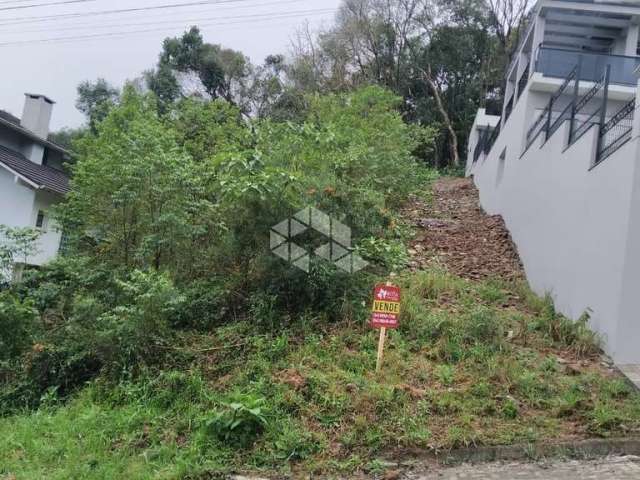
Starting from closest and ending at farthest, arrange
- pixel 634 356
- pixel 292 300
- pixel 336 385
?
pixel 336 385 → pixel 634 356 → pixel 292 300

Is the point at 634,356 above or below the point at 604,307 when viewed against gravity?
A: below

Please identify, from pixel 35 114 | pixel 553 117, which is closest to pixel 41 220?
pixel 35 114

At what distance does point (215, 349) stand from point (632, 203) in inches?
182

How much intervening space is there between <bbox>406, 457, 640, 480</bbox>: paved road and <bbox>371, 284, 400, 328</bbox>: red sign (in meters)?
1.52

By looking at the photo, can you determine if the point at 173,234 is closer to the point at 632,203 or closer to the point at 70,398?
the point at 70,398

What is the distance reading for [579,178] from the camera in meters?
6.60

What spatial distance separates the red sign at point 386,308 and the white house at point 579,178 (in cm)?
224

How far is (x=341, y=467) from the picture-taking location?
384cm

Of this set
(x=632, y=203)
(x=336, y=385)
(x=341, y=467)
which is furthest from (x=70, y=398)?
(x=632, y=203)

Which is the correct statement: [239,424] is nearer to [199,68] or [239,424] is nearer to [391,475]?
[391,475]

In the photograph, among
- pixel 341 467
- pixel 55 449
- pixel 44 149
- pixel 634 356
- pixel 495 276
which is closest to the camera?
pixel 341 467

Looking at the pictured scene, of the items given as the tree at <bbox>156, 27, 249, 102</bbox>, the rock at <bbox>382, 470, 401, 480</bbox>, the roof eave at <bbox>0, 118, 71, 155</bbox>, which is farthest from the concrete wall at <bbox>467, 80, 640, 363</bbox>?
the tree at <bbox>156, 27, 249, 102</bbox>

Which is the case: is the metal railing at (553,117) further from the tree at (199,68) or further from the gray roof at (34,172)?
the tree at (199,68)

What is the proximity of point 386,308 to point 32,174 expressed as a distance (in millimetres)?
12690
